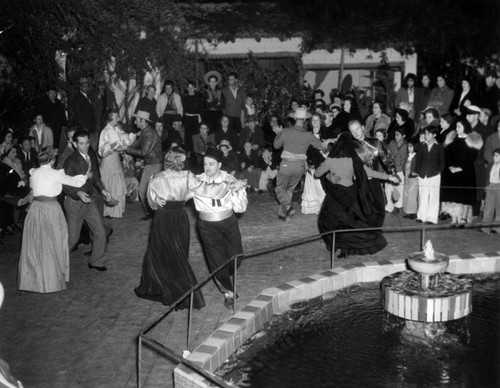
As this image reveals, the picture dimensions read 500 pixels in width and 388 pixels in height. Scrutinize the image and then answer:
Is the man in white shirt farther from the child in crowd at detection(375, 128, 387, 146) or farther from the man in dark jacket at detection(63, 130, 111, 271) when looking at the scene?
the child in crowd at detection(375, 128, 387, 146)

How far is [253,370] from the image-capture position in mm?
7492

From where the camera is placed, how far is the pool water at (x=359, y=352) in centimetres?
728

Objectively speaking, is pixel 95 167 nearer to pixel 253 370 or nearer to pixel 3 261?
pixel 3 261

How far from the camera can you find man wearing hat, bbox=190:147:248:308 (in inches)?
355

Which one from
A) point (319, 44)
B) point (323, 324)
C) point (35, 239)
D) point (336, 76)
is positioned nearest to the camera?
point (323, 324)

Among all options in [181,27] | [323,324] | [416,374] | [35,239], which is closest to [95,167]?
[35,239]

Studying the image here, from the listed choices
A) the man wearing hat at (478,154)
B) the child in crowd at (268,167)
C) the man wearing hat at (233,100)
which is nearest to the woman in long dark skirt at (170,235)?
the man wearing hat at (478,154)

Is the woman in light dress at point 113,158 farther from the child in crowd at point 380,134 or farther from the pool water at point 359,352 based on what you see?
the pool water at point 359,352

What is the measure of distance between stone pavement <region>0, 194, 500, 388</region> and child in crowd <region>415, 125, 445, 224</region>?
1.09 feet

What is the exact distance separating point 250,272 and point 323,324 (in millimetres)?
2004

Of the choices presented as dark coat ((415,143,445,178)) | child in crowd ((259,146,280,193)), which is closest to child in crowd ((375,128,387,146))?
dark coat ((415,143,445,178))

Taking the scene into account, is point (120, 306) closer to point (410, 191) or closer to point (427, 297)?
point (427, 297)

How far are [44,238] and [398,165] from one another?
650cm

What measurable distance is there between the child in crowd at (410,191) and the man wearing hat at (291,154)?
1.43m
